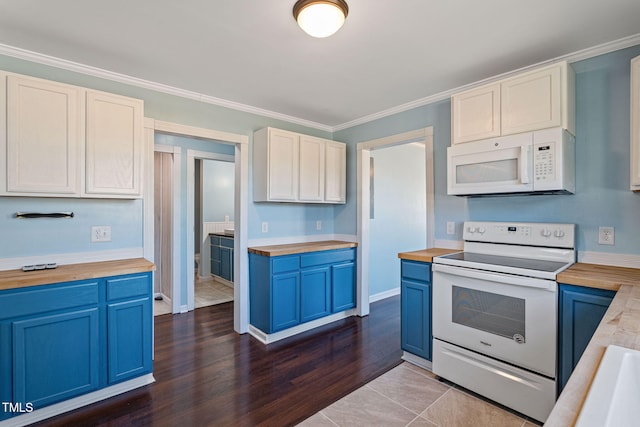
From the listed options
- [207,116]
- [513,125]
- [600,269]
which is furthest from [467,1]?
[207,116]

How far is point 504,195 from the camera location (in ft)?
8.23

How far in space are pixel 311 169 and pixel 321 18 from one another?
1959 millimetres

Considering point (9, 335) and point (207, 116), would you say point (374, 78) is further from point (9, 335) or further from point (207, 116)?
point (9, 335)

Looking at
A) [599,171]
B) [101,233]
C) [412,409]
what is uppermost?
[599,171]

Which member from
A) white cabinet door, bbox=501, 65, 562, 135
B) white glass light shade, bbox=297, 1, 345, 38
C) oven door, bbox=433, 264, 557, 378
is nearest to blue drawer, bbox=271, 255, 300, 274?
oven door, bbox=433, 264, 557, 378

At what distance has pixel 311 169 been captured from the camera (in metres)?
3.54

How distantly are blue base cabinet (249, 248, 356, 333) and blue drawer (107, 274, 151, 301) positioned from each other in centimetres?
107

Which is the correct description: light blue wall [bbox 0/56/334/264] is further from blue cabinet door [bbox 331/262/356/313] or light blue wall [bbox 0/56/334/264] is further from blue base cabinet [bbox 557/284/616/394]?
blue base cabinet [bbox 557/284/616/394]

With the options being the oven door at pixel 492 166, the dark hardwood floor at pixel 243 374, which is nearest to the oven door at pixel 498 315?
the oven door at pixel 492 166

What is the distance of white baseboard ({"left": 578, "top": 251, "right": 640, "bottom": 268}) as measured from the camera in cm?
199

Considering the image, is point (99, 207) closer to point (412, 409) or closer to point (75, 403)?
point (75, 403)

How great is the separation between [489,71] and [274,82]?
69.0 inches

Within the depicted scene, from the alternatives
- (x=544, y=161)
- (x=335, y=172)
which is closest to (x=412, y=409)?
(x=544, y=161)

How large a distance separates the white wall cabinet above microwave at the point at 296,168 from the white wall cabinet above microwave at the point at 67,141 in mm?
1142
